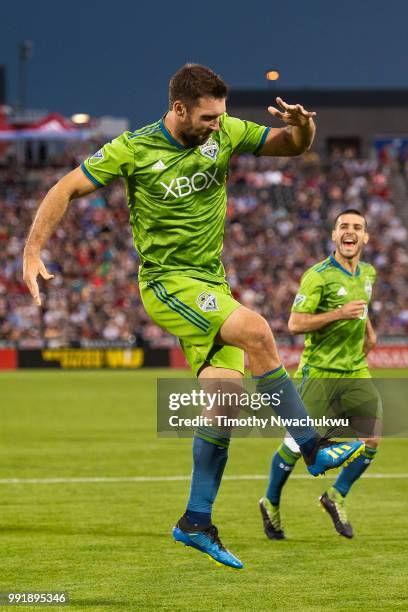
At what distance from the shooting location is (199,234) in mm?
7125

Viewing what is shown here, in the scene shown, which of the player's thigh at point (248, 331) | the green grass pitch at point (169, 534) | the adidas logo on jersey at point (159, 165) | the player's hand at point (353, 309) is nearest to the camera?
the player's thigh at point (248, 331)

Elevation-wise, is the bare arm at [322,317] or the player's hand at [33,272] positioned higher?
the player's hand at [33,272]

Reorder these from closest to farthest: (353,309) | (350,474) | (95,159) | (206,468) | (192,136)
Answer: (95,159)
(192,136)
(206,468)
(353,309)
(350,474)

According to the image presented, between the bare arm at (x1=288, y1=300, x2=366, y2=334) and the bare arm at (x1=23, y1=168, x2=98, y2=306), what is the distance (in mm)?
2975

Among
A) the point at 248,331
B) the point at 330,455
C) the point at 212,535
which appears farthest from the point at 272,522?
the point at 248,331

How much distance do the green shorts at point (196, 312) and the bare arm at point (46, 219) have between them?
77 centimetres

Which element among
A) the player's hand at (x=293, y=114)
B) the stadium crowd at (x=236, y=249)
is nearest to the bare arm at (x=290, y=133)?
the player's hand at (x=293, y=114)

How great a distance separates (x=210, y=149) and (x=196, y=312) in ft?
3.23

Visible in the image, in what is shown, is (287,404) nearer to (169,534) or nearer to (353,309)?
(353,309)

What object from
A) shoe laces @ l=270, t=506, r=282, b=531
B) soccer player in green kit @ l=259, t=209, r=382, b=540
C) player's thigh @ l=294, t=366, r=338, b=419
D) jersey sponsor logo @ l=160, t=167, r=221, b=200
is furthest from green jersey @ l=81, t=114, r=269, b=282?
shoe laces @ l=270, t=506, r=282, b=531

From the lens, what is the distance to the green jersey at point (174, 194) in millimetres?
7023

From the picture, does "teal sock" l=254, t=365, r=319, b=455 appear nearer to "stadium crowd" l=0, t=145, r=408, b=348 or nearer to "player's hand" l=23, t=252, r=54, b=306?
"player's hand" l=23, t=252, r=54, b=306

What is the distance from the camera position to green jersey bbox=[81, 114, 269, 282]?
702cm

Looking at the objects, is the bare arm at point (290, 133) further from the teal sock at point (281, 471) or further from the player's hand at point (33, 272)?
the teal sock at point (281, 471)
